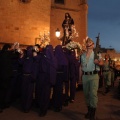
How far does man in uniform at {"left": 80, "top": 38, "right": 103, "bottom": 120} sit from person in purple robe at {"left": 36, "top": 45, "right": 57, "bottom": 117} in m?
1.02

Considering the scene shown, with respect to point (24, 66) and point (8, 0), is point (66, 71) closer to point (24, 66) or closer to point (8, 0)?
point (24, 66)

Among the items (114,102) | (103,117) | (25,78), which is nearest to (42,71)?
(25,78)

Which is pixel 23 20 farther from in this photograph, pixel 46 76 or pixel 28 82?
pixel 46 76

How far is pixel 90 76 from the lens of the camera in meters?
8.15

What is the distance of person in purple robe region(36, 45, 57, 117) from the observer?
8803 millimetres

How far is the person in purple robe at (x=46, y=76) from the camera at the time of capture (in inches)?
347

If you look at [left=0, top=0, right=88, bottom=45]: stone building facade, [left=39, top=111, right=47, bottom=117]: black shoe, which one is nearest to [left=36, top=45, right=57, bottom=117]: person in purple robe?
[left=39, top=111, right=47, bottom=117]: black shoe

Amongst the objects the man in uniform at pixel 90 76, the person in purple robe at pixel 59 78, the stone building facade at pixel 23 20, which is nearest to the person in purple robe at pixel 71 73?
the person in purple robe at pixel 59 78

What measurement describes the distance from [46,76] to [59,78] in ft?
2.29

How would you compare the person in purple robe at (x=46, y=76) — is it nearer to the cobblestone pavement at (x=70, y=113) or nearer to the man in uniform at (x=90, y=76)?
the cobblestone pavement at (x=70, y=113)

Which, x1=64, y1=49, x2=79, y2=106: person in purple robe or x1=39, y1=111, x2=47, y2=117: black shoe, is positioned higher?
x1=64, y1=49, x2=79, y2=106: person in purple robe

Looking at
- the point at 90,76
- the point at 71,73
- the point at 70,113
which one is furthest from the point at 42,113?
the point at 71,73

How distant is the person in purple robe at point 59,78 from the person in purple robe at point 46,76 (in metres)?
0.52

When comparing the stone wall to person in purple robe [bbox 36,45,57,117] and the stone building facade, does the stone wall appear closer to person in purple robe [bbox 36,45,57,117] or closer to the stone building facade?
the stone building facade
